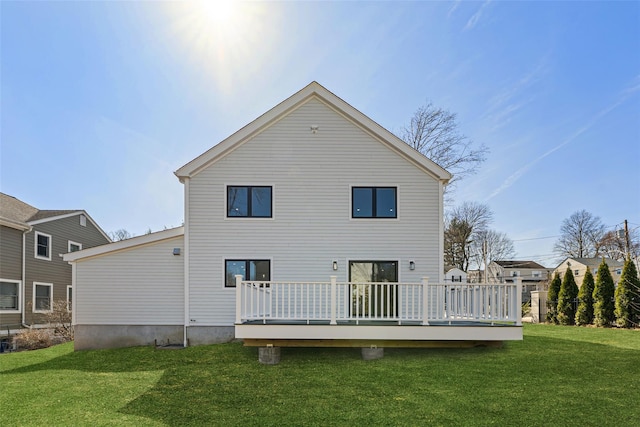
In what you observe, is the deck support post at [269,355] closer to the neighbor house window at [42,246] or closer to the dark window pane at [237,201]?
the dark window pane at [237,201]

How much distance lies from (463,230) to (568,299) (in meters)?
19.4

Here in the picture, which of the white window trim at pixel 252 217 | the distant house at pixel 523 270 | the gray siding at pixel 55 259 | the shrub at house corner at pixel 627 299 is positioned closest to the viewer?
the white window trim at pixel 252 217

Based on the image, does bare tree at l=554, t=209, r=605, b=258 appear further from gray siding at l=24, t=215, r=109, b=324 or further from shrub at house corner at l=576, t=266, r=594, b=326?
gray siding at l=24, t=215, r=109, b=324

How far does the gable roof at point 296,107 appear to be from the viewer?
10.9m

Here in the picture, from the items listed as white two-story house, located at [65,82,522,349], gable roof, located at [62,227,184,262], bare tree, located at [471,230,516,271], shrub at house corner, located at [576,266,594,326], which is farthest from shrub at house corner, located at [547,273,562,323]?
bare tree, located at [471,230,516,271]

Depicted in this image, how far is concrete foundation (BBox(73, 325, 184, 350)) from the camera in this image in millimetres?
10703

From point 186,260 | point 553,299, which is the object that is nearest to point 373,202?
point 186,260

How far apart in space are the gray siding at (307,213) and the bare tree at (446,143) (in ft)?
32.5

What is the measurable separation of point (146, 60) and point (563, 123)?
56.2 ft

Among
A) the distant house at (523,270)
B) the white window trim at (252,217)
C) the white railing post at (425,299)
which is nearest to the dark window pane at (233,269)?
the white window trim at (252,217)

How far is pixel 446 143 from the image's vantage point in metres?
20.0

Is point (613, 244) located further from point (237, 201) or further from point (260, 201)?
point (237, 201)

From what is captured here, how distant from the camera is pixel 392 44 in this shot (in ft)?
A: 43.3

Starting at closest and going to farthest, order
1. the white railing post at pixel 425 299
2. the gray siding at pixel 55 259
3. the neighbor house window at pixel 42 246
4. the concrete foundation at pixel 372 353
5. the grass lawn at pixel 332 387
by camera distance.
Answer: the grass lawn at pixel 332 387 < the white railing post at pixel 425 299 < the concrete foundation at pixel 372 353 < the gray siding at pixel 55 259 < the neighbor house window at pixel 42 246
